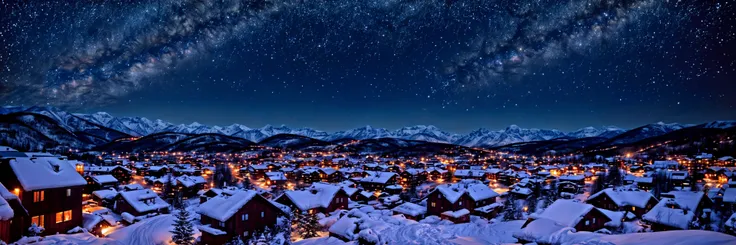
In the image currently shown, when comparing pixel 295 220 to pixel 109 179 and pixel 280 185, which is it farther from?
pixel 109 179

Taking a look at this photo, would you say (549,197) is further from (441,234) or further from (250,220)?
(250,220)

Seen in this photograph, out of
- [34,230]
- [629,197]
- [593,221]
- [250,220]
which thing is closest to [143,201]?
[250,220]

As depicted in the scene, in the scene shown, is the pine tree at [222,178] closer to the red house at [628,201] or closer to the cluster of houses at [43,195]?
the cluster of houses at [43,195]

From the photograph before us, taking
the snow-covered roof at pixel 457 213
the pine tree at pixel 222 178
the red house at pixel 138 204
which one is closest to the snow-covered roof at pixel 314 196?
the snow-covered roof at pixel 457 213

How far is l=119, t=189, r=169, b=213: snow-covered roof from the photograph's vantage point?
4294 centimetres

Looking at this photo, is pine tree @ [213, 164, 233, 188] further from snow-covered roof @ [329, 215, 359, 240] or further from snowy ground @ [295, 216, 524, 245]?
snowy ground @ [295, 216, 524, 245]

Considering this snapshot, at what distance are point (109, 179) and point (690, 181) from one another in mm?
109968

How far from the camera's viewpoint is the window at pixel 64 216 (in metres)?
26.5

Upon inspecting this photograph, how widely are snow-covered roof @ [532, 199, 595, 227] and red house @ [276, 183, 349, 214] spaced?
81.4 ft

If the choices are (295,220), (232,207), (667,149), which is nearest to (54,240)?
(232,207)

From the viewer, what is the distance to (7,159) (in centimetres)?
2500

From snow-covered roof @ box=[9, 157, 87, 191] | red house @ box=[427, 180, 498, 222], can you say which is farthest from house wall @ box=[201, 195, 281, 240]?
red house @ box=[427, 180, 498, 222]

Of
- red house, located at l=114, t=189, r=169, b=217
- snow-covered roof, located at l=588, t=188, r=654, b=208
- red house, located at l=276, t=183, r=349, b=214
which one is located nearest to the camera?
red house, located at l=114, t=189, r=169, b=217

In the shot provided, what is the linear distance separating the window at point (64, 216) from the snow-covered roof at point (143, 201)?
15.2 meters
